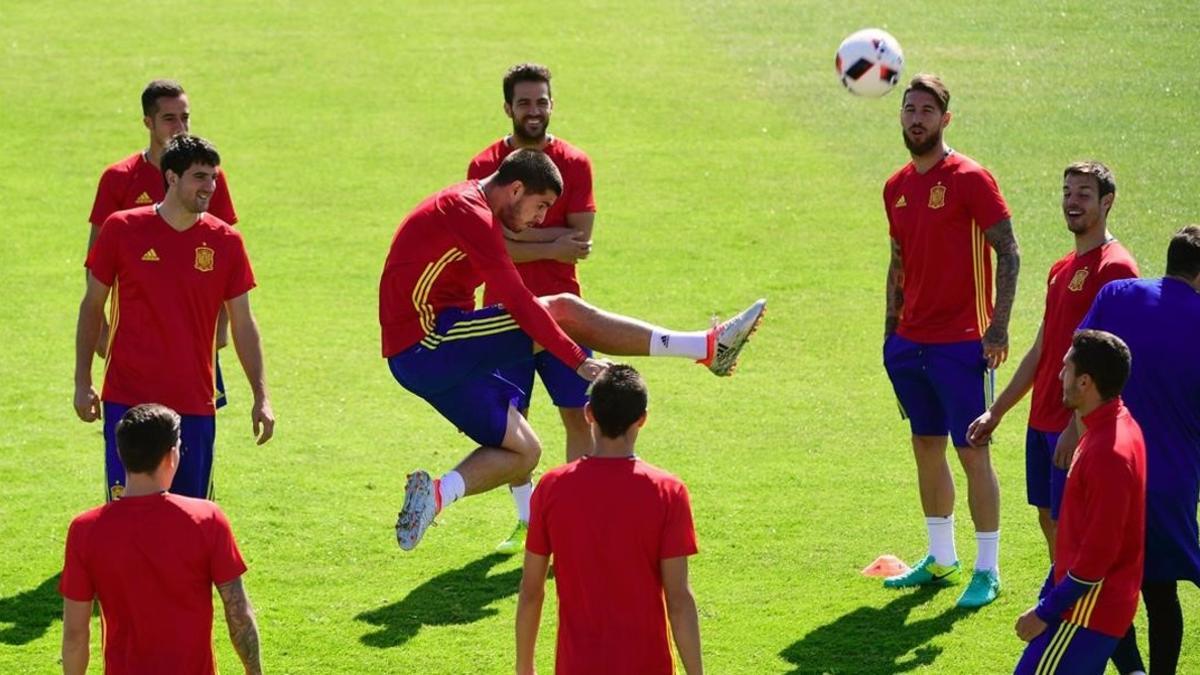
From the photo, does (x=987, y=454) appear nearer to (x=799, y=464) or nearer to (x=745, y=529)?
(x=745, y=529)

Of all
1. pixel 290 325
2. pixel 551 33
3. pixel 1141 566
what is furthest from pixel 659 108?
pixel 1141 566

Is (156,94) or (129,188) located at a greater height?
(156,94)

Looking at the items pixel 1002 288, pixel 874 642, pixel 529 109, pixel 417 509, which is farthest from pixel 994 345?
pixel 417 509

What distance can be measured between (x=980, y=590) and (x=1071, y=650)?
3.16 m

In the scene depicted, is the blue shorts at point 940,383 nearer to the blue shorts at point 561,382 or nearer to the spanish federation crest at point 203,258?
the blue shorts at point 561,382

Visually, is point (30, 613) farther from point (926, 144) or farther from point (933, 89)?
point (933, 89)

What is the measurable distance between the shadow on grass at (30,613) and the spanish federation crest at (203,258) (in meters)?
2.51

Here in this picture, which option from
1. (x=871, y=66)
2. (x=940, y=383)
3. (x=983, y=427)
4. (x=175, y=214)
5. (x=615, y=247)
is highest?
(x=871, y=66)

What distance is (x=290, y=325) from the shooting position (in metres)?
17.7

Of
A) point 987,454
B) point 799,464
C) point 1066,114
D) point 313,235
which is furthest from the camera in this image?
point 1066,114

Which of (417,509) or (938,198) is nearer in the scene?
(417,509)

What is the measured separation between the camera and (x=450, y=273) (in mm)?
9812

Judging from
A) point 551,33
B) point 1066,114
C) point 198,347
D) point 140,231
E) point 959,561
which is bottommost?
point 959,561

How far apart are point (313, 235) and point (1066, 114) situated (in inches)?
421
